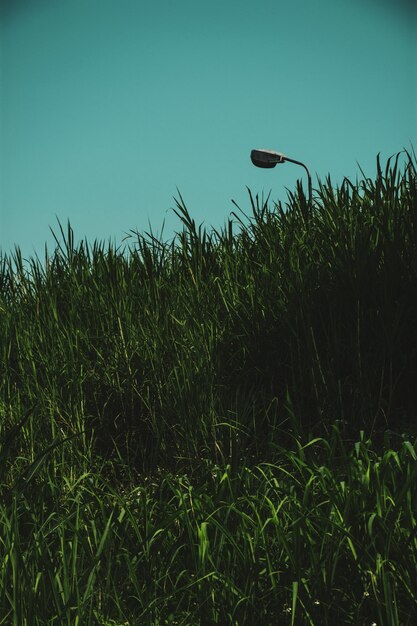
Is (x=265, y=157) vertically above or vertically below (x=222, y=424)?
above

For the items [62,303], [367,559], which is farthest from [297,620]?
[62,303]

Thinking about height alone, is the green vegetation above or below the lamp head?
below

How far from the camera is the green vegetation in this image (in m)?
1.92

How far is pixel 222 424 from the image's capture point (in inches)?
115

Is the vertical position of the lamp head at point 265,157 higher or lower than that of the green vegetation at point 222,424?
higher

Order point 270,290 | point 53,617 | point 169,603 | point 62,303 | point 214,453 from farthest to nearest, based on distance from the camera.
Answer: point 62,303 < point 270,290 < point 214,453 < point 169,603 < point 53,617

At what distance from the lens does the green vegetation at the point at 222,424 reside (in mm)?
1921

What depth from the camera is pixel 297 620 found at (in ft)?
6.19

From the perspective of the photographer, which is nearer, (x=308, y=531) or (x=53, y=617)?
(x=53, y=617)

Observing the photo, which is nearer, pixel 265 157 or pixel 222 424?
pixel 222 424

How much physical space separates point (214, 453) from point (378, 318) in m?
0.88

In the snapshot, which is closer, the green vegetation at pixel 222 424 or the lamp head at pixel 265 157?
the green vegetation at pixel 222 424

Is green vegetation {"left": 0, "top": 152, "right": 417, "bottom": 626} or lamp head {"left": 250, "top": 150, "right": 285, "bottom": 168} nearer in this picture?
green vegetation {"left": 0, "top": 152, "right": 417, "bottom": 626}

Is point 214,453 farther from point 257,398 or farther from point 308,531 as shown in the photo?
point 308,531
